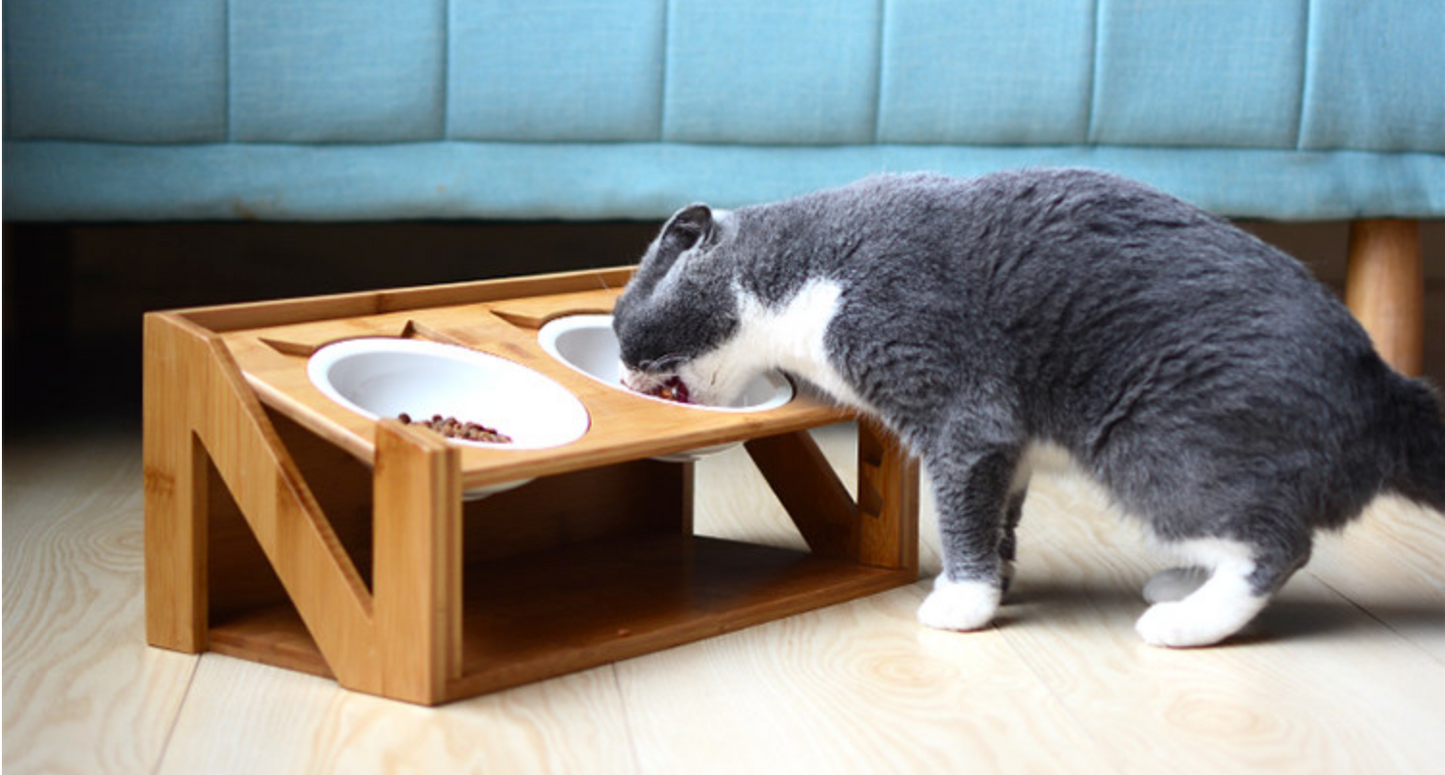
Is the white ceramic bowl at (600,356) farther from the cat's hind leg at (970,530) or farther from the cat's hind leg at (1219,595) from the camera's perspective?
the cat's hind leg at (1219,595)

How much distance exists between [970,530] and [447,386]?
43 centimetres

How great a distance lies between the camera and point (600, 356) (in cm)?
144

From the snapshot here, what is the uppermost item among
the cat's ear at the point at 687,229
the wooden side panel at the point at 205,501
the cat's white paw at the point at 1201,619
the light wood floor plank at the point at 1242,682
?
the cat's ear at the point at 687,229

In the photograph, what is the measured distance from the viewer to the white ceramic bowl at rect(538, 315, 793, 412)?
4.28 ft

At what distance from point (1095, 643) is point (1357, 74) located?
86 cm

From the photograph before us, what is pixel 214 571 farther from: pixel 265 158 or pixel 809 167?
pixel 809 167

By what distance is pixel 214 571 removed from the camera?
1.19m

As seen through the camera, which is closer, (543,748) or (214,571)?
(543,748)

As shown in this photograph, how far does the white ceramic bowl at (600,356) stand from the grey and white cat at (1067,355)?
41 mm

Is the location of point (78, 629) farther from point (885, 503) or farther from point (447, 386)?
point (885, 503)

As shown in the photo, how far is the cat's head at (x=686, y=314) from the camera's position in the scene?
1269mm

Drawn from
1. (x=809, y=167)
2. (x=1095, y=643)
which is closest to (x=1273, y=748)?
(x=1095, y=643)

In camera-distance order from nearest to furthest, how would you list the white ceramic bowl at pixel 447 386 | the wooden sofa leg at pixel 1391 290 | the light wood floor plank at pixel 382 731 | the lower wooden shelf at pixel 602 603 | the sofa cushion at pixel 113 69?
the light wood floor plank at pixel 382 731
the lower wooden shelf at pixel 602 603
the white ceramic bowl at pixel 447 386
the sofa cushion at pixel 113 69
the wooden sofa leg at pixel 1391 290

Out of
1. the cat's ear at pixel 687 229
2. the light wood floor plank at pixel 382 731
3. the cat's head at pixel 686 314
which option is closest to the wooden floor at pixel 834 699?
the light wood floor plank at pixel 382 731
